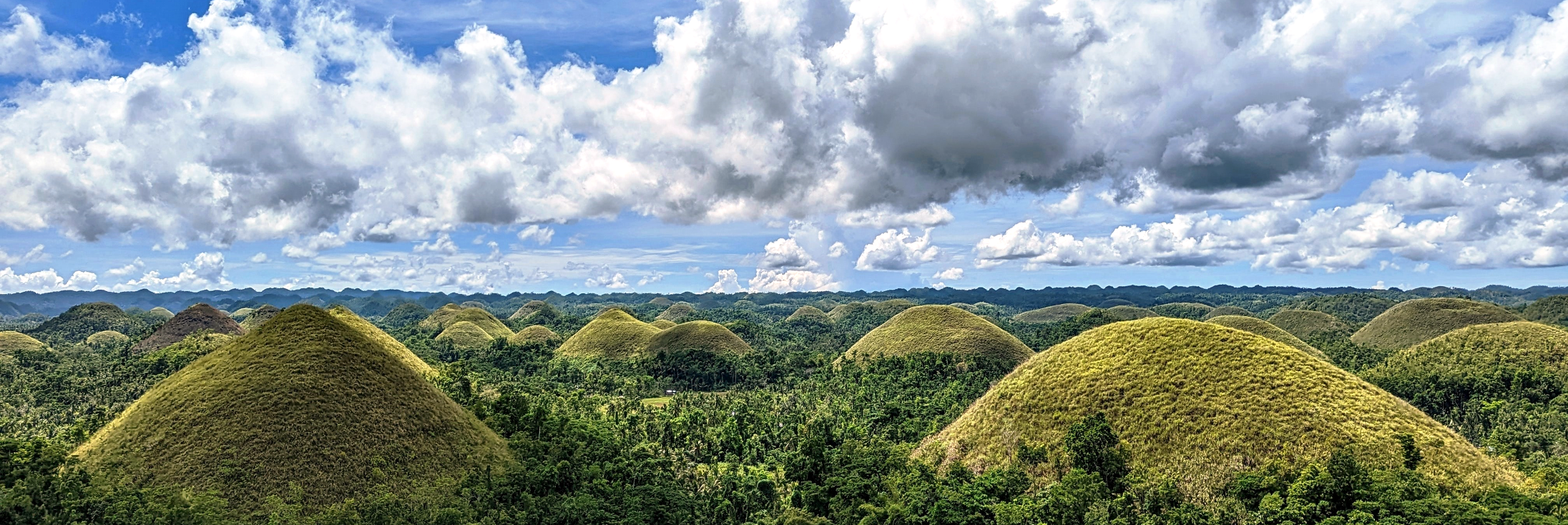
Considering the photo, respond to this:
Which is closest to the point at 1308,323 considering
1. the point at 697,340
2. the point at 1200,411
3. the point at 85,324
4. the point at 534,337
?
the point at 697,340

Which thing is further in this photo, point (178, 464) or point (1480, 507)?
point (178, 464)

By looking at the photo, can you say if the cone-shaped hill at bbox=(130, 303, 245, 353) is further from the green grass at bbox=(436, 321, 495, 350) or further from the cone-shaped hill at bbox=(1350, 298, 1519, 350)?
the cone-shaped hill at bbox=(1350, 298, 1519, 350)

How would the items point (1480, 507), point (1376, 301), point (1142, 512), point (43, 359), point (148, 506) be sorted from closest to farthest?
point (1480, 507), point (148, 506), point (1142, 512), point (43, 359), point (1376, 301)

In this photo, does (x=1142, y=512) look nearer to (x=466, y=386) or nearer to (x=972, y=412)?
(x=972, y=412)

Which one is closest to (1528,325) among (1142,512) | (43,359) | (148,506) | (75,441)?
(1142,512)

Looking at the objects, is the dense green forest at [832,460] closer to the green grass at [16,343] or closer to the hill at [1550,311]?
the green grass at [16,343]

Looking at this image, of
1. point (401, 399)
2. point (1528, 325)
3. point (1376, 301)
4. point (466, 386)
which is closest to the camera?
point (401, 399)

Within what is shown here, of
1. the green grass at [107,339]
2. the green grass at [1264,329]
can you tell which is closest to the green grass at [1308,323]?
the green grass at [1264,329]

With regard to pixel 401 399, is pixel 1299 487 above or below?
below
